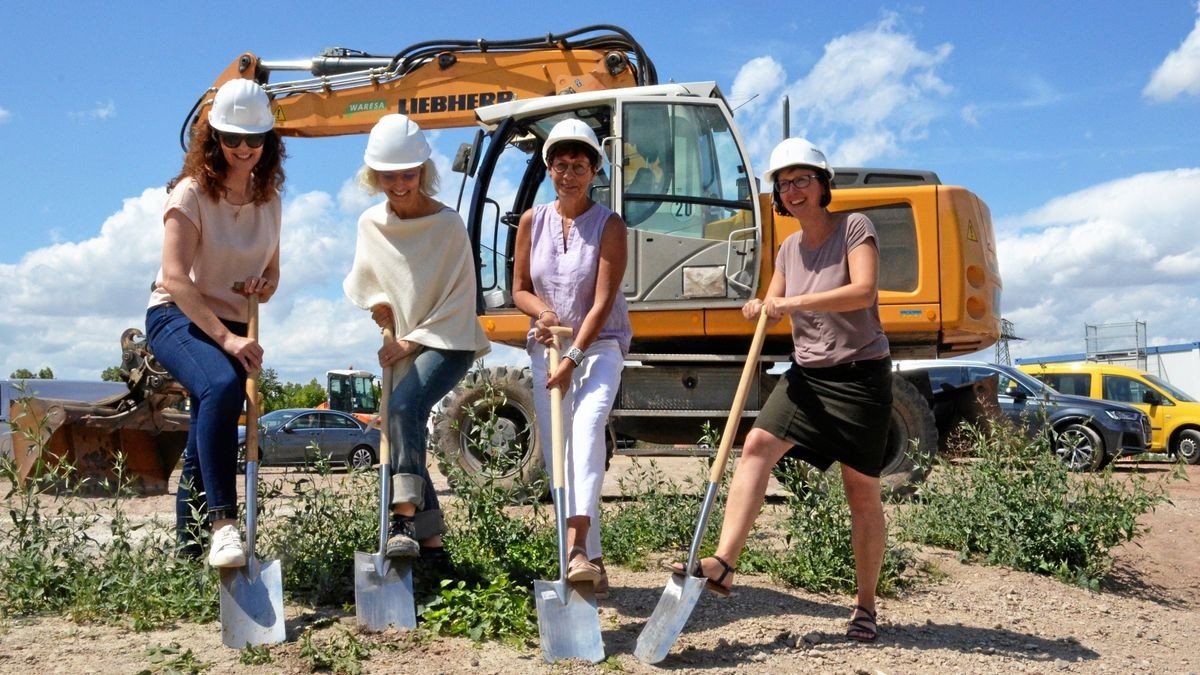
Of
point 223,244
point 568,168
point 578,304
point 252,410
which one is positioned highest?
point 568,168

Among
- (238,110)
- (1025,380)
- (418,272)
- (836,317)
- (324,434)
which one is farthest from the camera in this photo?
(324,434)

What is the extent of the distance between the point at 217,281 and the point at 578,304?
4.84 ft

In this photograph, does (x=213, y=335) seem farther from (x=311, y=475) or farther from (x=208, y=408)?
(x=311, y=475)

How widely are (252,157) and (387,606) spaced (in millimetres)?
1865

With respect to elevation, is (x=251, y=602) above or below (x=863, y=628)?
above

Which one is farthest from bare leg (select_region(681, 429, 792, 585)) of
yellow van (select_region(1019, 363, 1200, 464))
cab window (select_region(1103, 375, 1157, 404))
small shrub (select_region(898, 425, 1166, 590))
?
cab window (select_region(1103, 375, 1157, 404))

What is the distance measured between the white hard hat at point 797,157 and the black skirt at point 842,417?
79 centimetres

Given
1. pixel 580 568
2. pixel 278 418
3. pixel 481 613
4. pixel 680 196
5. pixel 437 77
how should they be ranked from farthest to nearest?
pixel 278 418, pixel 437 77, pixel 680 196, pixel 481 613, pixel 580 568

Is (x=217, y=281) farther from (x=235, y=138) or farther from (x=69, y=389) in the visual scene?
(x=69, y=389)

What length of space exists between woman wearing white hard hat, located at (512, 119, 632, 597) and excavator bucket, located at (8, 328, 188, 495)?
17.7 ft

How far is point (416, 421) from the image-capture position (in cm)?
444

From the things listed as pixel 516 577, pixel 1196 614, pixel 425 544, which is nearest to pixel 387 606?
pixel 425 544

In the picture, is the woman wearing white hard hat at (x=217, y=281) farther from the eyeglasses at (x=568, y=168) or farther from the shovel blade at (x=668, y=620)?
the shovel blade at (x=668, y=620)

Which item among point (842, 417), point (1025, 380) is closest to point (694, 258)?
point (842, 417)
